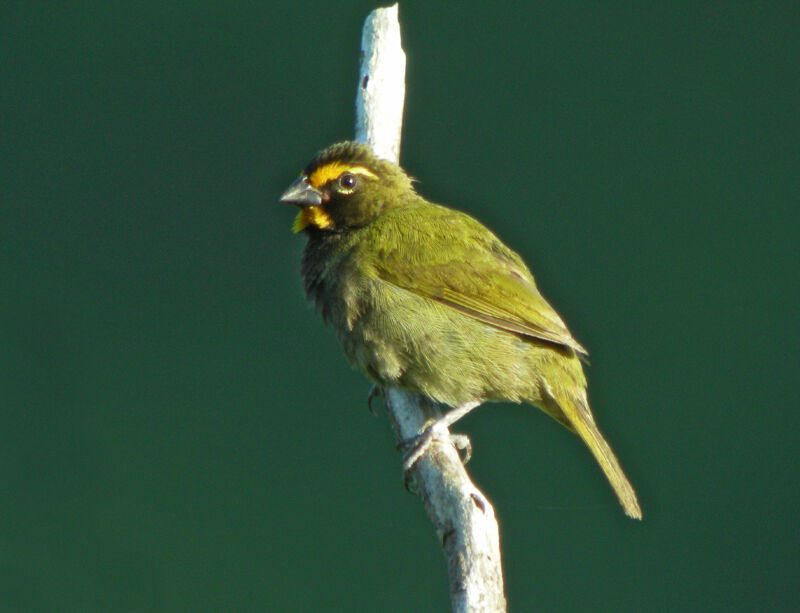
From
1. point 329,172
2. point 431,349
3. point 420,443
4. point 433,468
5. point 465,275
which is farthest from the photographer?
point 329,172

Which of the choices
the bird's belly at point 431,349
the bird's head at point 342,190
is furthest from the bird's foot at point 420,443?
the bird's head at point 342,190

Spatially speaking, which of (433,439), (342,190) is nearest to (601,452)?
(433,439)

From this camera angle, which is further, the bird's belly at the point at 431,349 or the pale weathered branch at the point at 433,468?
the bird's belly at the point at 431,349

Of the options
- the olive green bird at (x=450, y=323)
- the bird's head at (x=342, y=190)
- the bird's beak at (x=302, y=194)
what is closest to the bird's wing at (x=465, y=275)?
the olive green bird at (x=450, y=323)

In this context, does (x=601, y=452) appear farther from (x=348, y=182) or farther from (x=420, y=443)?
(x=348, y=182)

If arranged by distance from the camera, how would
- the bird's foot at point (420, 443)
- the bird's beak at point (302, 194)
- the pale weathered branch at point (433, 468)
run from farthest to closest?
1. the bird's beak at point (302, 194)
2. the bird's foot at point (420, 443)
3. the pale weathered branch at point (433, 468)

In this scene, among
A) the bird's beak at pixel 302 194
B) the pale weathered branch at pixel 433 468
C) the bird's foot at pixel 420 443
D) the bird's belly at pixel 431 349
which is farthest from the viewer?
the bird's beak at pixel 302 194

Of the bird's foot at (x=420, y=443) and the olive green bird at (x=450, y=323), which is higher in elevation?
the olive green bird at (x=450, y=323)

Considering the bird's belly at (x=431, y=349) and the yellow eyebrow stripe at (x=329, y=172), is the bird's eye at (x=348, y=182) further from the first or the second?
the bird's belly at (x=431, y=349)
